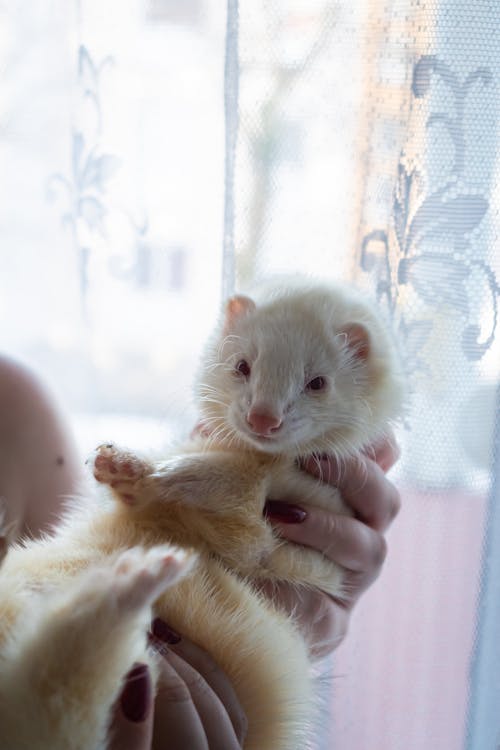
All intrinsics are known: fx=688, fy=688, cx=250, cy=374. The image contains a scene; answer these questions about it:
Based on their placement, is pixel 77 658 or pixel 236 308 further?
pixel 236 308

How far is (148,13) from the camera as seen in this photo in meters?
1.15

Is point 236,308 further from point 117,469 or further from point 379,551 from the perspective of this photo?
point 379,551

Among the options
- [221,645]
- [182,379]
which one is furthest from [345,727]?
[182,379]

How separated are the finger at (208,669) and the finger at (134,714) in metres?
0.13

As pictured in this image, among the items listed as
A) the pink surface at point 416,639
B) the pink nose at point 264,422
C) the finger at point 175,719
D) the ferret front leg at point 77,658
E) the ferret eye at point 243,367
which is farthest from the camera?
the pink surface at point 416,639

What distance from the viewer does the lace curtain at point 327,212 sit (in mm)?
1024

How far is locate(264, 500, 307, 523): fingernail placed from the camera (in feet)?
3.14

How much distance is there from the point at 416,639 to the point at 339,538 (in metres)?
0.37

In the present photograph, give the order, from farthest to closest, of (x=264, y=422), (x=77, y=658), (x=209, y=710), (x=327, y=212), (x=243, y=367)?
(x=327, y=212) → (x=243, y=367) → (x=264, y=422) → (x=209, y=710) → (x=77, y=658)

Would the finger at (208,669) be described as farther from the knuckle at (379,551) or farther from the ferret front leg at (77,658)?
the knuckle at (379,551)

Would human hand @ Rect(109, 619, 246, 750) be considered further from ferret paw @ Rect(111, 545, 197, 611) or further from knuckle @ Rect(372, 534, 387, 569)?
knuckle @ Rect(372, 534, 387, 569)

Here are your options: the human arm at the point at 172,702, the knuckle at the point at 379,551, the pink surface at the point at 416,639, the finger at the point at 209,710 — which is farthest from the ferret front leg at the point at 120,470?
the pink surface at the point at 416,639

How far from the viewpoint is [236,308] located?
1046mm

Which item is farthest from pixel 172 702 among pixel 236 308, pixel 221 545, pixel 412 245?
pixel 412 245
